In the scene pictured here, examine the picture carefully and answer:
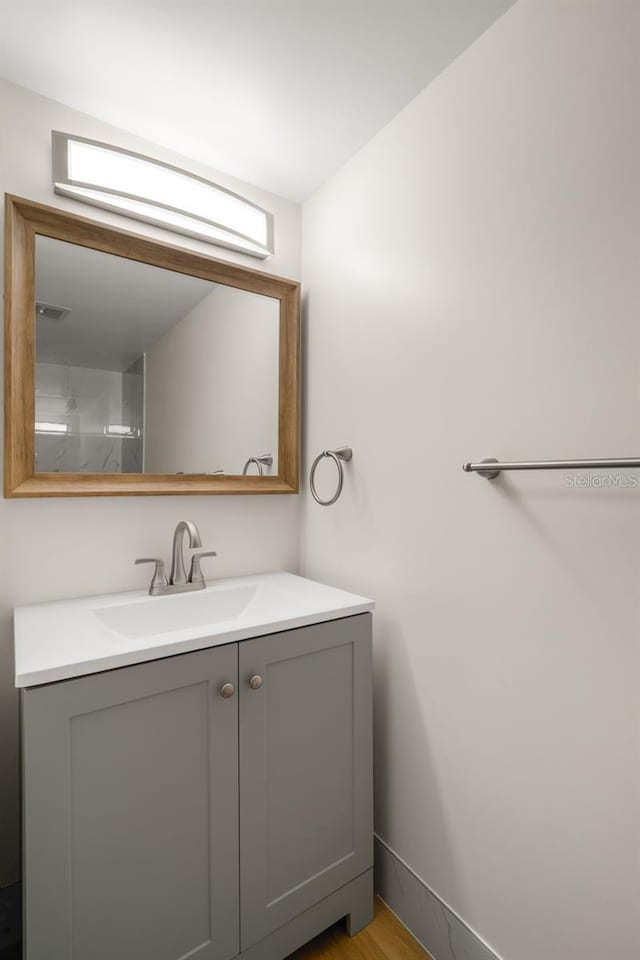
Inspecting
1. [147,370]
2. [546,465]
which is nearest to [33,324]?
[147,370]

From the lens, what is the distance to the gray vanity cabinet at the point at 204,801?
0.83 metres

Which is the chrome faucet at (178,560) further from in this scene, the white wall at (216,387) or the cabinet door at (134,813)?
the cabinet door at (134,813)

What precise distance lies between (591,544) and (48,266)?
4.87 feet

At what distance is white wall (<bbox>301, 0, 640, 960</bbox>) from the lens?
Result: 2.78 feet

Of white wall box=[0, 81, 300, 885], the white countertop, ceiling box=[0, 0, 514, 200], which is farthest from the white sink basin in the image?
ceiling box=[0, 0, 514, 200]

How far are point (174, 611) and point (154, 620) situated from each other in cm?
6

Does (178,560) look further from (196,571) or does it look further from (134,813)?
(134,813)

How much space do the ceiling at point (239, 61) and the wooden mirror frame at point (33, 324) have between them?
0.35 m

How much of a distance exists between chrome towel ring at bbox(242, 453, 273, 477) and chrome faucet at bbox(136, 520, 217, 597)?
11.6 inches

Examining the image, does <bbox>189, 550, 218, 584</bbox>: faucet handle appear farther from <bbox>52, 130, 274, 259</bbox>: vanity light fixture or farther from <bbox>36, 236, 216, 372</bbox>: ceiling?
<bbox>52, 130, 274, 259</bbox>: vanity light fixture

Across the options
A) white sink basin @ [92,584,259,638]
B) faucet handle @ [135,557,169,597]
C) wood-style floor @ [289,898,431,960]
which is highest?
faucet handle @ [135,557,169,597]

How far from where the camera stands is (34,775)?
2.64 ft

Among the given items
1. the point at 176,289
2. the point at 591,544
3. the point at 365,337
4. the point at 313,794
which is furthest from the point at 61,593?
the point at 591,544

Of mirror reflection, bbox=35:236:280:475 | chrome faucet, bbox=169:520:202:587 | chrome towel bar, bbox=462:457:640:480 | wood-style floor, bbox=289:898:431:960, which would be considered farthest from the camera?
chrome faucet, bbox=169:520:202:587
